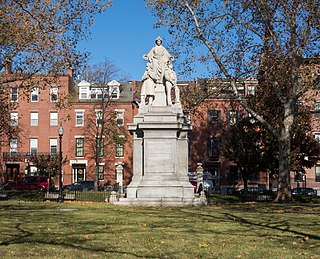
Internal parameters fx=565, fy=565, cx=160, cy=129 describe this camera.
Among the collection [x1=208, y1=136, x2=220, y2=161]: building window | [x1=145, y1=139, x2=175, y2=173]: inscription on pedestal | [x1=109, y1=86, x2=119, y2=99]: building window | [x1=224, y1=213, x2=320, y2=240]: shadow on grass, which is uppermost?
[x1=109, y1=86, x2=119, y2=99]: building window

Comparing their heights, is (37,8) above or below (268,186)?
above

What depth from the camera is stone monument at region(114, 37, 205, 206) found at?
26500mm

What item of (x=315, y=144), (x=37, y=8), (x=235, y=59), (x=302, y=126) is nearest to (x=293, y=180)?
(x=315, y=144)

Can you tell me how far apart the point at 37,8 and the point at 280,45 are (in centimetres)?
1282

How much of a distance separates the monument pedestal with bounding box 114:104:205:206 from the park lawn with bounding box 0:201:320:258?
7873 millimetres

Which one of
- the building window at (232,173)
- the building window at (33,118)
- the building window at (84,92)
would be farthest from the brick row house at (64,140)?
the building window at (232,173)

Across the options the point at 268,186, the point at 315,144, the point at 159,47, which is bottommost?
the point at 268,186

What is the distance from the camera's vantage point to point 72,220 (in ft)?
56.8

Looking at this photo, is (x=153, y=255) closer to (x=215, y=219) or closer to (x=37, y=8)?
(x=215, y=219)

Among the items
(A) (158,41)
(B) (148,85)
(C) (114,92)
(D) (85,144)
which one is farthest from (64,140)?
(B) (148,85)

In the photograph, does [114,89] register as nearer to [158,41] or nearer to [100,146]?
[100,146]

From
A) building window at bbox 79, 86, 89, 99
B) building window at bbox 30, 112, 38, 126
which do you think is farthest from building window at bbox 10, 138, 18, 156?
building window at bbox 79, 86, 89, 99

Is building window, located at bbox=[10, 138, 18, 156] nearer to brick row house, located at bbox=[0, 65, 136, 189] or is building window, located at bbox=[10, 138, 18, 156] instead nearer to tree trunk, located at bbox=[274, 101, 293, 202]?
brick row house, located at bbox=[0, 65, 136, 189]

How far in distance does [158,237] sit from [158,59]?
16.3 m
